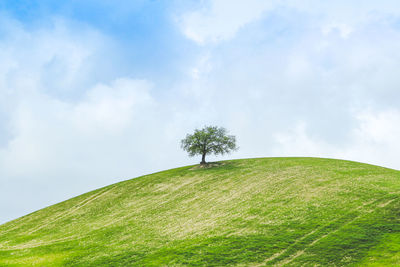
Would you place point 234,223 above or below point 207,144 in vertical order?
below

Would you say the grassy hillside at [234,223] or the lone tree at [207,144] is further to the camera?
the lone tree at [207,144]

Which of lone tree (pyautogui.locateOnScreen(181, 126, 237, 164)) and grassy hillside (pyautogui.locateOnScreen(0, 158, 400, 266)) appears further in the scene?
lone tree (pyautogui.locateOnScreen(181, 126, 237, 164))

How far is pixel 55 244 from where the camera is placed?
48.6 m

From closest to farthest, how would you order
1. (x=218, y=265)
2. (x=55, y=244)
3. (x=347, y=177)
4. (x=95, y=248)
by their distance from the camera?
(x=218, y=265)
(x=95, y=248)
(x=55, y=244)
(x=347, y=177)

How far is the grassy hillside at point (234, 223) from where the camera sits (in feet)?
106

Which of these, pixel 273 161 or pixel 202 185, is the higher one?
pixel 273 161

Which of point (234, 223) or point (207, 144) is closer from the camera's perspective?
point (234, 223)

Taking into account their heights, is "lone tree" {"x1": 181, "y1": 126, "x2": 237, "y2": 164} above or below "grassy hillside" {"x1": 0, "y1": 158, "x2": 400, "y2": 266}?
above

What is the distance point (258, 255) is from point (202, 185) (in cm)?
3986

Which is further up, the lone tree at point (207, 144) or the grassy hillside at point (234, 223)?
the lone tree at point (207, 144)

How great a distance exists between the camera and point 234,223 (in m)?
42.7

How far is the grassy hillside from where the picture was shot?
32.2m

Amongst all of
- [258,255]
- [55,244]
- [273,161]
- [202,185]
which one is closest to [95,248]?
[55,244]

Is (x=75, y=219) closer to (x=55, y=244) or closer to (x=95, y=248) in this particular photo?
(x=55, y=244)
